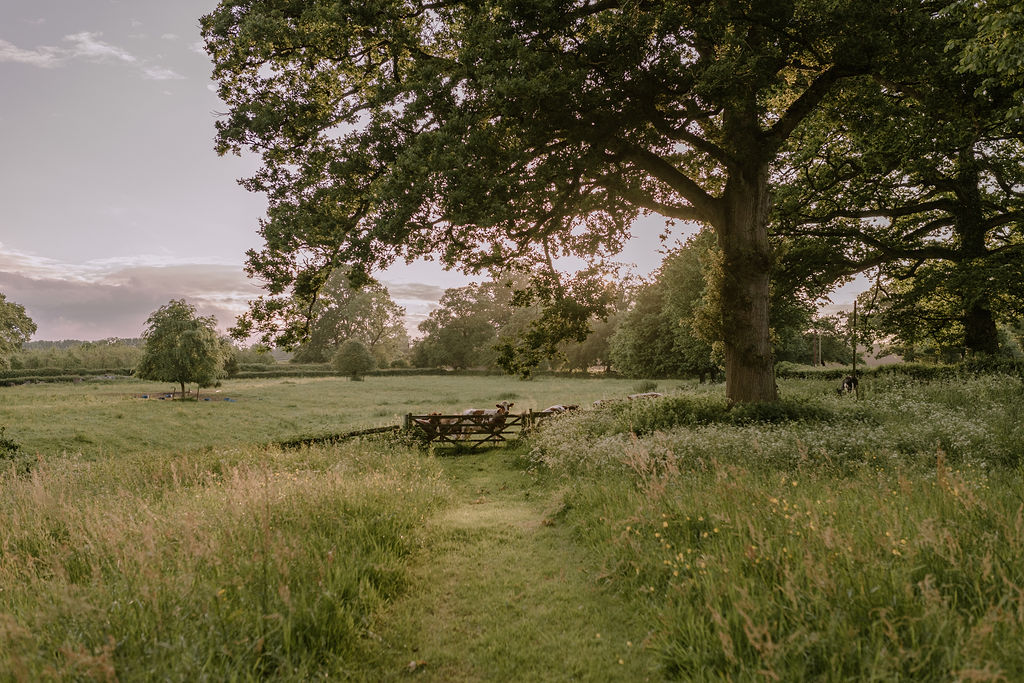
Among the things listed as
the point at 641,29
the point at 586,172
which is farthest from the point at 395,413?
the point at 641,29

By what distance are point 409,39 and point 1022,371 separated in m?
27.3

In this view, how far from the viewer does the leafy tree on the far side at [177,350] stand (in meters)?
39.4

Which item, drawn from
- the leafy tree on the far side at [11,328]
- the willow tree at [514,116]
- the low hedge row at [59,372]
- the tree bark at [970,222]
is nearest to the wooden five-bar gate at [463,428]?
the willow tree at [514,116]

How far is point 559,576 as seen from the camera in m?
6.59

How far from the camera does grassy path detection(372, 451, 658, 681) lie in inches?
181

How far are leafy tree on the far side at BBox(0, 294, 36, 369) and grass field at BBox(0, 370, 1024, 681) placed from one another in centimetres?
5390

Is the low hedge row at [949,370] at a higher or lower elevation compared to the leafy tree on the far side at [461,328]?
lower

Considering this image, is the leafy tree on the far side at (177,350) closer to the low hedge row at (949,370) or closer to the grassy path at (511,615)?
the grassy path at (511,615)

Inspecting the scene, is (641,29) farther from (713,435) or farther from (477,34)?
(713,435)

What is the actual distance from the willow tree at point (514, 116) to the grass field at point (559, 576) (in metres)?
6.00

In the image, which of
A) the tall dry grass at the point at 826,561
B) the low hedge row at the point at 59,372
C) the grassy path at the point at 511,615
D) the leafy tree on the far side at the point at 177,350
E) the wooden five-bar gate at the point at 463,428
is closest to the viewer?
the tall dry grass at the point at 826,561

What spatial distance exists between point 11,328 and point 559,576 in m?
72.8

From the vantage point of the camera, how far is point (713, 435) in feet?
38.4

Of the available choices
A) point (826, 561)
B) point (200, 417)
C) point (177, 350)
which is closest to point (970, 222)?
point (826, 561)
